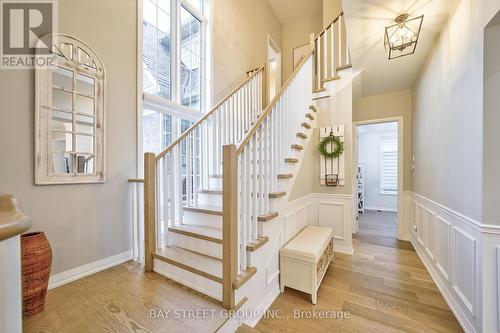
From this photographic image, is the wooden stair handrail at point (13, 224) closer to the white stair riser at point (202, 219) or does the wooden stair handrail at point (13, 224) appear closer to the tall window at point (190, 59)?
the white stair riser at point (202, 219)

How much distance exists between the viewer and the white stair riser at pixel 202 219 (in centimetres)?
219

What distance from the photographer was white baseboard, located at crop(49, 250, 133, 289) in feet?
5.83

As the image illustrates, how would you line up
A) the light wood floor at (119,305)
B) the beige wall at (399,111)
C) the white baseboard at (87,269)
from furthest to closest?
the beige wall at (399,111)
the white baseboard at (87,269)
the light wood floor at (119,305)

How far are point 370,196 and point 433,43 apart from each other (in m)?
5.16

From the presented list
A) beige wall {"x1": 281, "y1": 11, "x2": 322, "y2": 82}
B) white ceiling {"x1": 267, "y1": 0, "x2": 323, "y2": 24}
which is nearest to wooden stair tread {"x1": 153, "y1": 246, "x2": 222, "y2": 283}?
beige wall {"x1": 281, "y1": 11, "x2": 322, "y2": 82}

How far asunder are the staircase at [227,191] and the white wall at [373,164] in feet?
14.1

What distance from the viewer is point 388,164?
6461mm

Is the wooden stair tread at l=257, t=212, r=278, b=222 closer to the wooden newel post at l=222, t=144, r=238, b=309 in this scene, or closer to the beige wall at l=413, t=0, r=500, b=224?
the wooden newel post at l=222, t=144, r=238, b=309

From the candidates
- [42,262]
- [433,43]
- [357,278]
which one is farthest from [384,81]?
[42,262]

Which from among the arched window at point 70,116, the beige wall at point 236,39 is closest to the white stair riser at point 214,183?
the arched window at point 70,116

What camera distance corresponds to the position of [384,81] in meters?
3.29

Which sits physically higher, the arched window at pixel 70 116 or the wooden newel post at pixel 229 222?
the arched window at pixel 70 116

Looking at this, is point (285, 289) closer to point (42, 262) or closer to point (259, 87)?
point (42, 262)

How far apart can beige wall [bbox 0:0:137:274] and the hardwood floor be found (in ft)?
5.76
